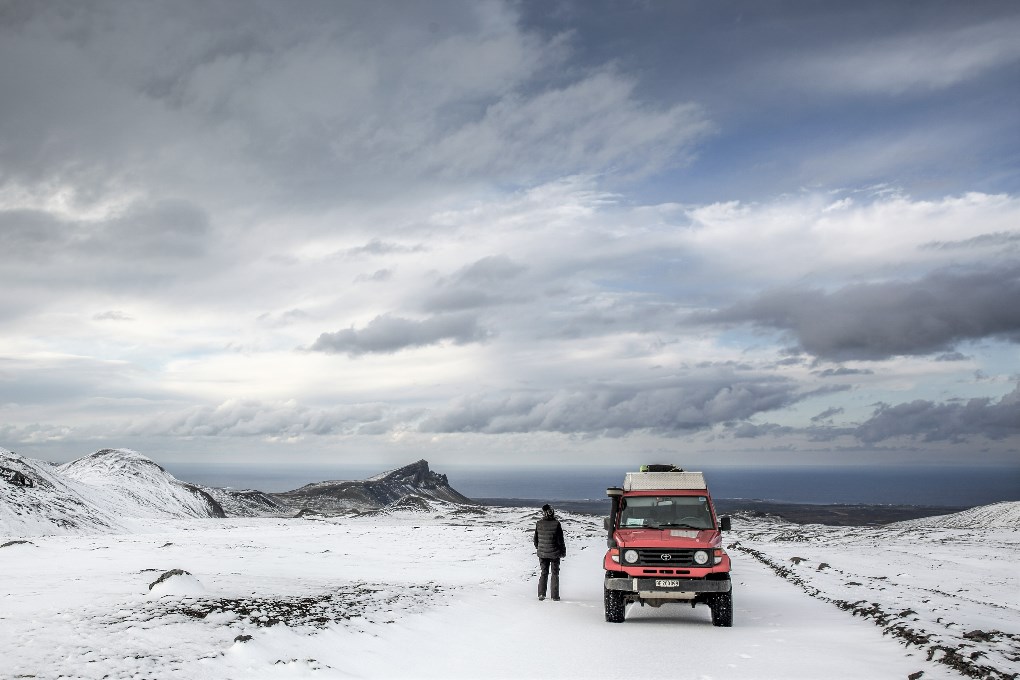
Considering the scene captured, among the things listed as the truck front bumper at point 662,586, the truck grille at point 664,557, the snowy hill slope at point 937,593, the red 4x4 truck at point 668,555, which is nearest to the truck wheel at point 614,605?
the red 4x4 truck at point 668,555

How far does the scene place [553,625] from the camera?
15555 mm

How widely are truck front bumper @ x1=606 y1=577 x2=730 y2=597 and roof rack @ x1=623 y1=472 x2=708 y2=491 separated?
99.8 inches

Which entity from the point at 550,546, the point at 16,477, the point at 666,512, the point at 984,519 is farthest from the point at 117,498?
the point at 984,519

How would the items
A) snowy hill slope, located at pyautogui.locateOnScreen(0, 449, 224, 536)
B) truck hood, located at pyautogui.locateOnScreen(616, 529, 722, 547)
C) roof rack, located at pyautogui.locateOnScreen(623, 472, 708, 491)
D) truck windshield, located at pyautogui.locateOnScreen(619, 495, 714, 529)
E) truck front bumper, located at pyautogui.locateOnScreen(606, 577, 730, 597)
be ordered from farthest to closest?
snowy hill slope, located at pyautogui.locateOnScreen(0, 449, 224, 536) < roof rack, located at pyautogui.locateOnScreen(623, 472, 708, 491) < truck windshield, located at pyautogui.locateOnScreen(619, 495, 714, 529) < truck hood, located at pyautogui.locateOnScreen(616, 529, 722, 547) < truck front bumper, located at pyautogui.locateOnScreen(606, 577, 730, 597)

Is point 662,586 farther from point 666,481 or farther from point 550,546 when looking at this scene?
point 550,546

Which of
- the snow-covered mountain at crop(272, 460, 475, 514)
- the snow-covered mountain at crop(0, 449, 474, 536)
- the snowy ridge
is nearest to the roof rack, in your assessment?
the snow-covered mountain at crop(0, 449, 474, 536)

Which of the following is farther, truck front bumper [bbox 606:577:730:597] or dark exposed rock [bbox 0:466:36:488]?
dark exposed rock [bbox 0:466:36:488]

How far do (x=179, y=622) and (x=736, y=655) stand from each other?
997 centimetres

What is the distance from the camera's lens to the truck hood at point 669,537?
15.7 meters

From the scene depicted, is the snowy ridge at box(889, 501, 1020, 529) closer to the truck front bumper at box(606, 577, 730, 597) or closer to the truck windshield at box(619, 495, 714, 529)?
the truck windshield at box(619, 495, 714, 529)

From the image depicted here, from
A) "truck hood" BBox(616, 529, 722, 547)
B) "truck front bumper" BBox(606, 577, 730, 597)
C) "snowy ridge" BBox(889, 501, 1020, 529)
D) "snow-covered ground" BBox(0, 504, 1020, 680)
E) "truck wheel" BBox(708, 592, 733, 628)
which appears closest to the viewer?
"snow-covered ground" BBox(0, 504, 1020, 680)

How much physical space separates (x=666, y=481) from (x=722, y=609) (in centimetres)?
334

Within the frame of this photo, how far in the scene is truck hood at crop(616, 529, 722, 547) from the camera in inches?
619

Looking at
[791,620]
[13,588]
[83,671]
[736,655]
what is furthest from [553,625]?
[13,588]
